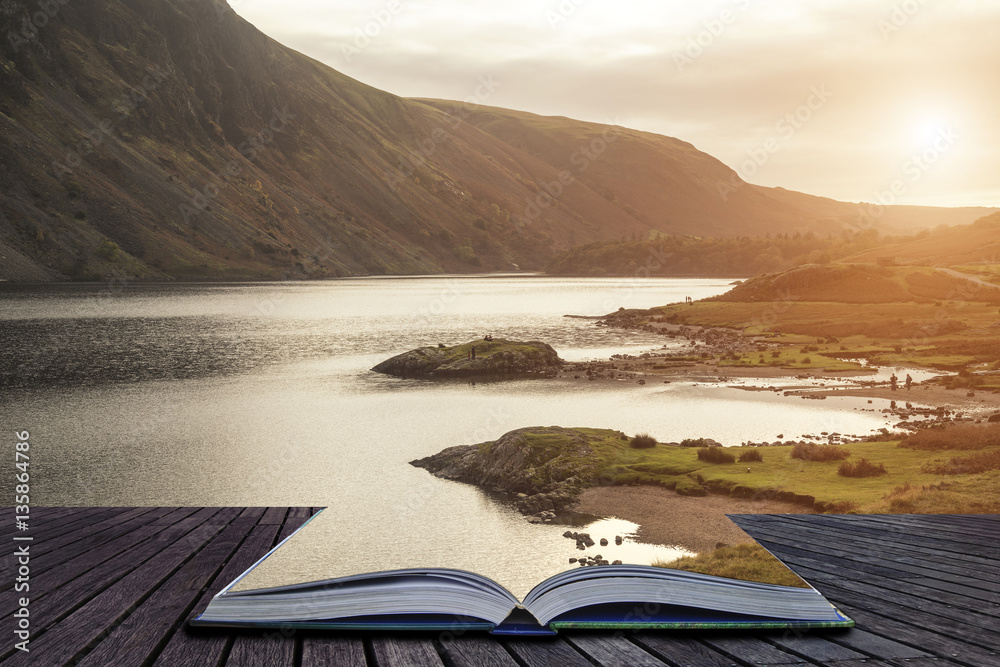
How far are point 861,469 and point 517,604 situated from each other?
2825 centimetres

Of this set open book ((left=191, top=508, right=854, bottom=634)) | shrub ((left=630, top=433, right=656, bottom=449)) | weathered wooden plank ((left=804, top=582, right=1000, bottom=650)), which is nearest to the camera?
open book ((left=191, top=508, right=854, bottom=634))

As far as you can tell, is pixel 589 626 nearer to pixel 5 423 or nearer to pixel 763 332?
pixel 5 423

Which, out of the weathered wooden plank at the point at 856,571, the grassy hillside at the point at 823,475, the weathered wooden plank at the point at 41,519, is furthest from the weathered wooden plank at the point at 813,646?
the grassy hillside at the point at 823,475

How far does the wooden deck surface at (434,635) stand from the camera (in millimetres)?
4762

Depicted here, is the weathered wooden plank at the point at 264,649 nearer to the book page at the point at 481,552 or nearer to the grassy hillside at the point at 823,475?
the book page at the point at 481,552

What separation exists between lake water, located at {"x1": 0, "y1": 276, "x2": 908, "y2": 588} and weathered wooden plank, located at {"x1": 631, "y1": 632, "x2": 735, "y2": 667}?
64.9 feet

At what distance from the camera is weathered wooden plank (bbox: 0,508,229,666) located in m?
4.92

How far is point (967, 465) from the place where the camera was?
27.1 metres

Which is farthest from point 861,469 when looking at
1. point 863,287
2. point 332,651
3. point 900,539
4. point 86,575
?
point 863,287

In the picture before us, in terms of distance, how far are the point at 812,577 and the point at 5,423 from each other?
56498 millimetres

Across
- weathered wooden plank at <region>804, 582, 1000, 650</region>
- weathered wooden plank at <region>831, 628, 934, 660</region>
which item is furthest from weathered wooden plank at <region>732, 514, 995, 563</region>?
weathered wooden plank at <region>831, 628, 934, 660</region>

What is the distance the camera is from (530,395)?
203 feet

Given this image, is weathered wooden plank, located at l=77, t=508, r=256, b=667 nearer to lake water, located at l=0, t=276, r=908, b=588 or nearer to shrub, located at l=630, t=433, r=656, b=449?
lake water, located at l=0, t=276, r=908, b=588

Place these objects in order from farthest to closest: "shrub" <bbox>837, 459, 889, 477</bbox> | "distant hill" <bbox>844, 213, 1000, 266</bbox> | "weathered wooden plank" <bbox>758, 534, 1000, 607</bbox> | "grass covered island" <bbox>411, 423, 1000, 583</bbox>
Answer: "distant hill" <bbox>844, 213, 1000, 266</bbox> < "shrub" <bbox>837, 459, 889, 477</bbox> < "grass covered island" <bbox>411, 423, 1000, 583</bbox> < "weathered wooden plank" <bbox>758, 534, 1000, 607</bbox>
